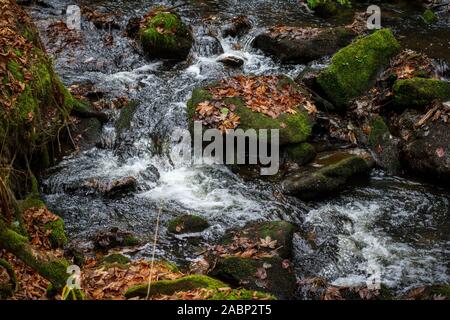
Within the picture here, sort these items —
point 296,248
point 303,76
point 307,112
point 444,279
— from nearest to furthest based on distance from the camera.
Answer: point 444,279 < point 296,248 < point 307,112 < point 303,76

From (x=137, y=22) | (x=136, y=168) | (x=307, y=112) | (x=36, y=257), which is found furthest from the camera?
(x=137, y=22)

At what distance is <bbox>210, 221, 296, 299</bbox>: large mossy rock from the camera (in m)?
6.58

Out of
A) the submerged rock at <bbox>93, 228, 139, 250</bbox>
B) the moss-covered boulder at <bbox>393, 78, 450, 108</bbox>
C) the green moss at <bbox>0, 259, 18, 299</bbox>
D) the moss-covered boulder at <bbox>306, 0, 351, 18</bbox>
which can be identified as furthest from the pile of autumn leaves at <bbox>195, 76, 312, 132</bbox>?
the moss-covered boulder at <bbox>306, 0, 351, 18</bbox>

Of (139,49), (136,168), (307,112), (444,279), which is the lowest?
(444,279)

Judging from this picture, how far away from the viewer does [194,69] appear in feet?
42.0

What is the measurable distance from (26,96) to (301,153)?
5080mm

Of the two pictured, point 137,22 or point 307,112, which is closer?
point 307,112

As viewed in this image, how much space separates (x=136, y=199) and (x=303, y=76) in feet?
17.0

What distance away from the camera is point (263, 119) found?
977cm

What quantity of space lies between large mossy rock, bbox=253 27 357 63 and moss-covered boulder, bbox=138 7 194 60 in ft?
6.90

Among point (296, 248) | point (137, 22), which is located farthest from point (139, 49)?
point (296, 248)

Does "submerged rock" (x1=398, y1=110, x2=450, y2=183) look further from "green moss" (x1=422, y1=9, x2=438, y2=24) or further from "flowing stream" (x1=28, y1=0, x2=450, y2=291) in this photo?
"green moss" (x1=422, y1=9, x2=438, y2=24)

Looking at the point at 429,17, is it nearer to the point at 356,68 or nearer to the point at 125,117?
the point at 356,68

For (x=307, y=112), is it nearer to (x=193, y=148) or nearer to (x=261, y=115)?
(x=261, y=115)
